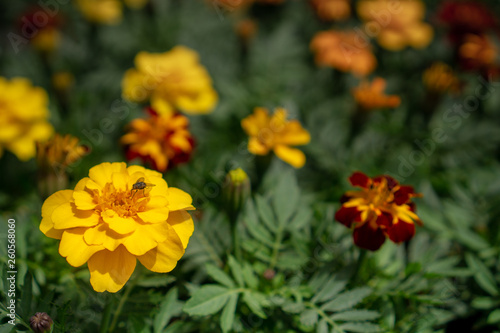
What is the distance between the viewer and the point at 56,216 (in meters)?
0.69

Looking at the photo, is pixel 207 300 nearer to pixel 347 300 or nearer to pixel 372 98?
pixel 347 300

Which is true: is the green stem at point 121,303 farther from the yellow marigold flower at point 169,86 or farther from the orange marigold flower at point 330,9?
the orange marigold flower at point 330,9

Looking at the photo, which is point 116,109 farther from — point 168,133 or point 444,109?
point 444,109

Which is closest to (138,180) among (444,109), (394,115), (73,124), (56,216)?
(56,216)

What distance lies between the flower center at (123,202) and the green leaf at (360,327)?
1.42 ft

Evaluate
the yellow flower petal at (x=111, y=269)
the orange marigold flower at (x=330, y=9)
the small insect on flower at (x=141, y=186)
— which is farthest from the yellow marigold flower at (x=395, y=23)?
the yellow flower petal at (x=111, y=269)

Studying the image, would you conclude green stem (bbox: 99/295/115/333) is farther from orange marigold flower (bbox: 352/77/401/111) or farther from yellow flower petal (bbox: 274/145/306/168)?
orange marigold flower (bbox: 352/77/401/111)

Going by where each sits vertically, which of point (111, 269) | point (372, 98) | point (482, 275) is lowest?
point (482, 275)

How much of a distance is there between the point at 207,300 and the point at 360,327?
11.3 inches

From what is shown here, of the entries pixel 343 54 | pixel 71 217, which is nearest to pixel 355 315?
pixel 71 217

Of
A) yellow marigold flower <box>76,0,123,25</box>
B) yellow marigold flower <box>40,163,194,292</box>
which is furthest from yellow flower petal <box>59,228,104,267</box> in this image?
yellow marigold flower <box>76,0,123,25</box>

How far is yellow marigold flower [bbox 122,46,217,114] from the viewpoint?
1350mm

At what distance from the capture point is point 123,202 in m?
0.74

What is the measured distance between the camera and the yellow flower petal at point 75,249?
661mm
